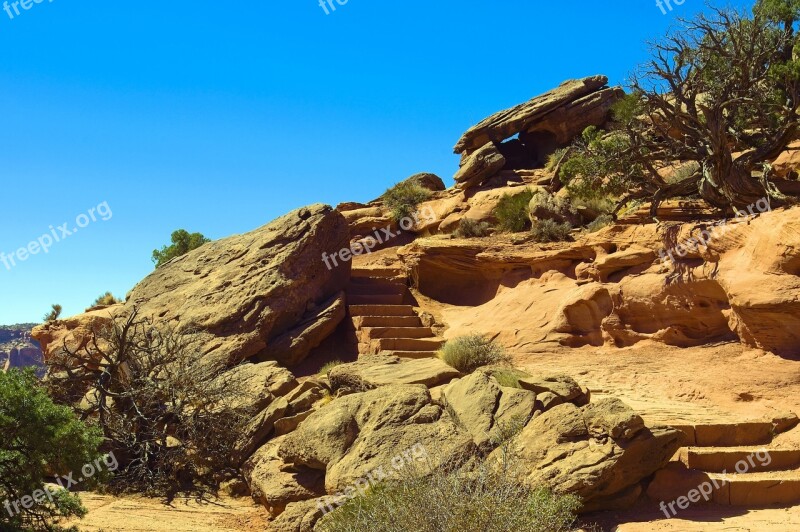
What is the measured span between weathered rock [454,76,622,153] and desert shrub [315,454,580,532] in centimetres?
1961

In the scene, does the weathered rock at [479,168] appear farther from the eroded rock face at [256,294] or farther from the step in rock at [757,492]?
the step in rock at [757,492]

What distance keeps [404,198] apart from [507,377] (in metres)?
14.9

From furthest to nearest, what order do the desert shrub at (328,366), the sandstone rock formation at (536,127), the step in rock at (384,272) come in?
the sandstone rock formation at (536,127), the step in rock at (384,272), the desert shrub at (328,366)

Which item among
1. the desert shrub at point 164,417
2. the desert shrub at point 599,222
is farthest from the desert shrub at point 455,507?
the desert shrub at point 599,222

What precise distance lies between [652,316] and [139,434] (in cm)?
832

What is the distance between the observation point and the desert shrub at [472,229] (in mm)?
18891

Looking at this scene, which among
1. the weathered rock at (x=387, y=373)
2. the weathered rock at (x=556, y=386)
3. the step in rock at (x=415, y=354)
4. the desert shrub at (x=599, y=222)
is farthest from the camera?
the desert shrub at (x=599, y=222)

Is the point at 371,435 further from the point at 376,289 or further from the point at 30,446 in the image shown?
the point at 376,289

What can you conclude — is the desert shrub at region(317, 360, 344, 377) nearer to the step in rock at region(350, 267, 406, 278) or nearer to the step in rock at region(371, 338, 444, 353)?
the step in rock at region(371, 338, 444, 353)

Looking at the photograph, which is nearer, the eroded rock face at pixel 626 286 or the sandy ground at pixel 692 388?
the sandy ground at pixel 692 388

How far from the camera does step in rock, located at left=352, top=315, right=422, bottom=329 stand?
14016 millimetres

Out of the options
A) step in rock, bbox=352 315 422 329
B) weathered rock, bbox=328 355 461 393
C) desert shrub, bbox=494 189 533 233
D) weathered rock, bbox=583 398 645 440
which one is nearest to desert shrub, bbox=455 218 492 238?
desert shrub, bbox=494 189 533 233

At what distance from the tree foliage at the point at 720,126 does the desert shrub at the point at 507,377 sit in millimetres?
5220

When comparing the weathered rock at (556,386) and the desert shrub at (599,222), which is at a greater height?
the desert shrub at (599,222)
